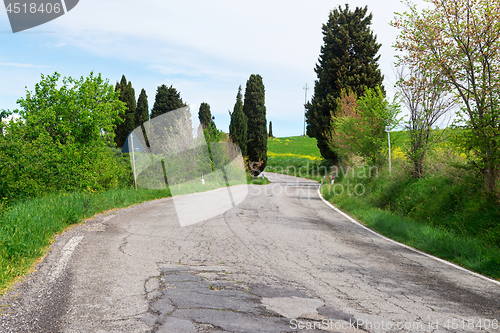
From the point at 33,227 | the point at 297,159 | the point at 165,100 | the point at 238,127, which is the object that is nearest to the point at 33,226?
the point at 33,227

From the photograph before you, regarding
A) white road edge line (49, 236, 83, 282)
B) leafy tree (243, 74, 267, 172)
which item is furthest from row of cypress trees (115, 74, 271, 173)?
white road edge line (49, 236, 83, 282)

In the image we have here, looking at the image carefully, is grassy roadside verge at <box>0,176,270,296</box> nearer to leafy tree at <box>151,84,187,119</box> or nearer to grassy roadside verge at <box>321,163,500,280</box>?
grassy roadside verge at <box>321,163,500,280</box>

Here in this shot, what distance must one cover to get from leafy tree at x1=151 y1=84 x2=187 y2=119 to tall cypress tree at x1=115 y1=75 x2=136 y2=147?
4319 mm

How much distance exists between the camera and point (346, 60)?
33438mm

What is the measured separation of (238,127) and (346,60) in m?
12.6

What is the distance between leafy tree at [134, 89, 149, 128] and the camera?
1838 inches

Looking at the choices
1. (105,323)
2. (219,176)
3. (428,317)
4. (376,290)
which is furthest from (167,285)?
(219,176)

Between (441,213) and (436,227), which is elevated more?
(441,213)

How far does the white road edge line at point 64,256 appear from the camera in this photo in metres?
5.22

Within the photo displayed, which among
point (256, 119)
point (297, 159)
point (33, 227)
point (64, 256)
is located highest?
point (256, 119)

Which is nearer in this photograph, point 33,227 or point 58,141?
point 33,227

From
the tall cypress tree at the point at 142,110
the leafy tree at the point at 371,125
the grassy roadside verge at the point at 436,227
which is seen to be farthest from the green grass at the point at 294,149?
the grassy roadside verge at the point at 436,227

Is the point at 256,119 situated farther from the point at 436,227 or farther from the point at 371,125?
the point at 436,227

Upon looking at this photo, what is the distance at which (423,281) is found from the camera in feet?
18.3
